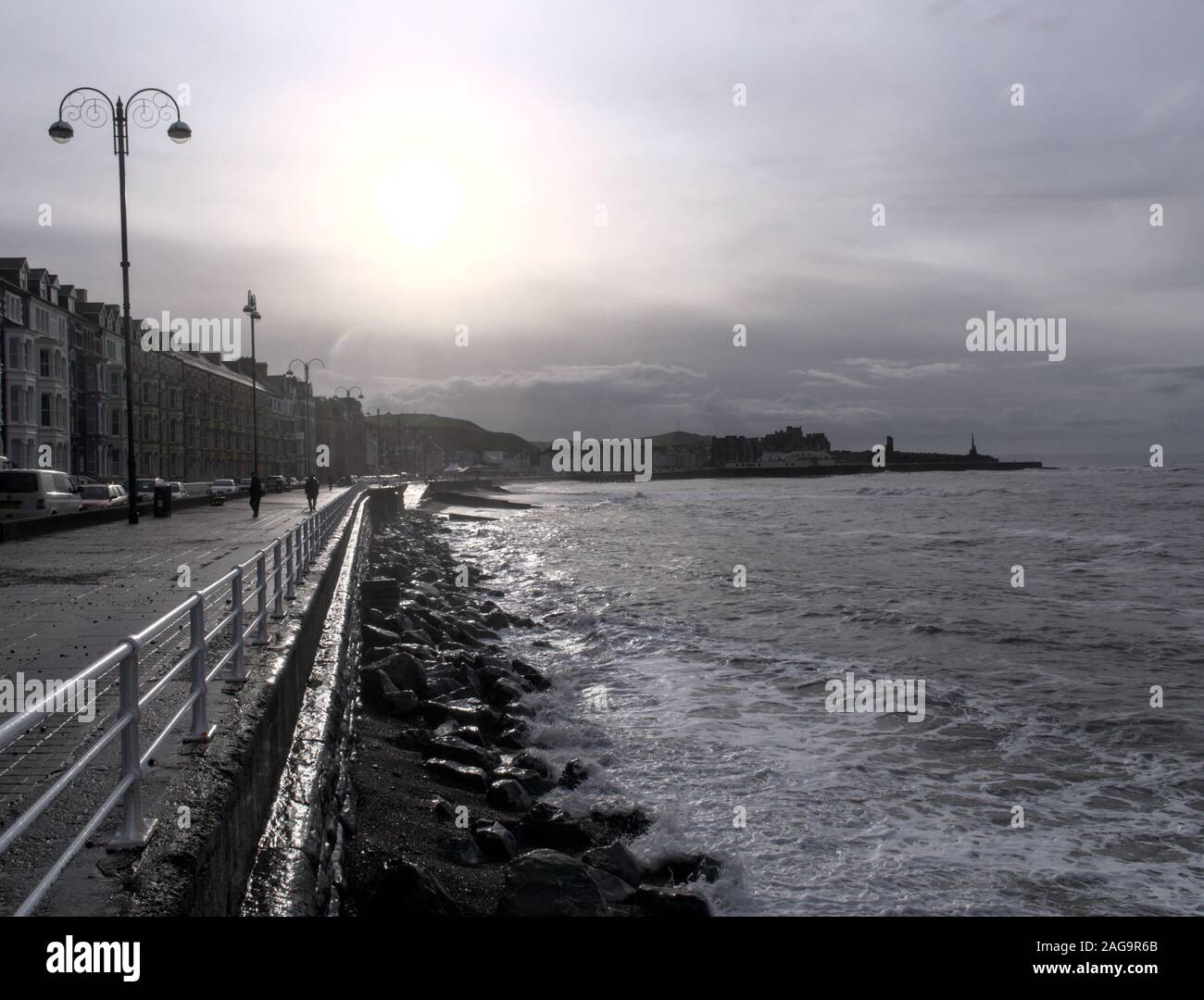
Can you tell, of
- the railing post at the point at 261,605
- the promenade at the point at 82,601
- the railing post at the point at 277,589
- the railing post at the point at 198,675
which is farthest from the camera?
the railing post at the point at 277,589

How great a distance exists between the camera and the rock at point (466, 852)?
677 cm

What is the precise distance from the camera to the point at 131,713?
3.74 m

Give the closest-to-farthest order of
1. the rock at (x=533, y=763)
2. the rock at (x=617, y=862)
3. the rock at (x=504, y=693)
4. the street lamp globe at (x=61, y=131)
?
1. the rock at (x=617, y=862)
2. the rock at (x=533, y=763)
3. the rock at (x=504, y=693)
4. the street lamp globe at (x=61, y=131)

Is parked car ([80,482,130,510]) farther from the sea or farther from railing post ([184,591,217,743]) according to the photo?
railing post ([184,591,217,743])

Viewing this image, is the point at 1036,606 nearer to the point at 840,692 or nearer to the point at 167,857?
the point at 840,692

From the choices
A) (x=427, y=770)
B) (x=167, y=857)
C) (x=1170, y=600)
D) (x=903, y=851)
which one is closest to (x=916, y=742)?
(x=903, y=851)

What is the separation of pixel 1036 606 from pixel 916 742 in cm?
1100

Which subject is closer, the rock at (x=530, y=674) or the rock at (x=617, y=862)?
the rock at (x=617, y=862)

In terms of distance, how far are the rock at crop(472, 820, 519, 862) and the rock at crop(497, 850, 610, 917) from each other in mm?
891

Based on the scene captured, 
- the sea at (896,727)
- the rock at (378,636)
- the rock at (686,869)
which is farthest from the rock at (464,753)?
the rock at (378,636)

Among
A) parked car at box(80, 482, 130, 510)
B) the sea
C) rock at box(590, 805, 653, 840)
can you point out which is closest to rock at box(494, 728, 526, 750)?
the sea

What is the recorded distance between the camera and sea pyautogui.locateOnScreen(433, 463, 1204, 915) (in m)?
7.30

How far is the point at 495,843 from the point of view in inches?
279

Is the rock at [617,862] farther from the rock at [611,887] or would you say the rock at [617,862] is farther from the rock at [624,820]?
the rock at [624,820]
